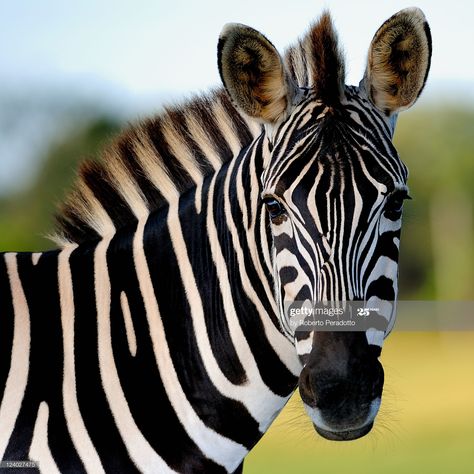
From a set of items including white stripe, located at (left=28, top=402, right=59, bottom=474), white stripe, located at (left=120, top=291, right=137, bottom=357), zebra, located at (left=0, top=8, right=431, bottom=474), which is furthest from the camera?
white stripe, located at (left=120, top=291, right=137, bottom=357)

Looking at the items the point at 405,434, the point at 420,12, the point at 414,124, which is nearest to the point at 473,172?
the point at 414,124

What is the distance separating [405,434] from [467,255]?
2802cm

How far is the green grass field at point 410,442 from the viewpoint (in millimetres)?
14242

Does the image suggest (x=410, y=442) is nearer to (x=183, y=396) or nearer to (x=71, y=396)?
(x=183, y=396)

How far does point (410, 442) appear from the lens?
17.1m

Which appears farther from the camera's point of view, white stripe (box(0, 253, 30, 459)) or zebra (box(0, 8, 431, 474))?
white stripe (box(0, 253, 30, 459))

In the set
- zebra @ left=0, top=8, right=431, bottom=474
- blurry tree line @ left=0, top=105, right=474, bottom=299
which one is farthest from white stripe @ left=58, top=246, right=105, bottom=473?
blurry tree line @ left=0, top=105, right=474, bottom=299

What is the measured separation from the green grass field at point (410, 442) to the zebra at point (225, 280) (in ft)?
1.54

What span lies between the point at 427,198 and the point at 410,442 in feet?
105

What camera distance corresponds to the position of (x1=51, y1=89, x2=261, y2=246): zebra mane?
4340 mm

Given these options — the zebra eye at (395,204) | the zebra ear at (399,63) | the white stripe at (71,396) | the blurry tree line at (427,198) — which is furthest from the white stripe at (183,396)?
the blurry tree line at (427,198)

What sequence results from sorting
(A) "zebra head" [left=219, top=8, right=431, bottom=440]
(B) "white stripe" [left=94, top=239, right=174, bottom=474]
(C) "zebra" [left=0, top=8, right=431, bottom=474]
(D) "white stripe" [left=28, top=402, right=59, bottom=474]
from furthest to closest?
(B) "white stripe" [left=94, top=239, right=174, bottom=474]
(D) "white stripe" [left=28, top=402, right=59, bottom=474]
(C) "zebra" [left=0, top=8, right=431, bottom=474]
(A) "zebra head" [left=219, top=8, right=431, bottom=440]

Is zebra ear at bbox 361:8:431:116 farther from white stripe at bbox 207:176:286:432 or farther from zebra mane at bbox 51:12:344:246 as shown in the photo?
white stripe at bbox 207:176:286:432

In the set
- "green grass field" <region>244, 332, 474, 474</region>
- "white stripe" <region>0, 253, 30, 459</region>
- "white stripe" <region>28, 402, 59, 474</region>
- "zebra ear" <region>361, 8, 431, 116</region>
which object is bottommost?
"green grass field" <region>244, 332, 474, 474</region>
